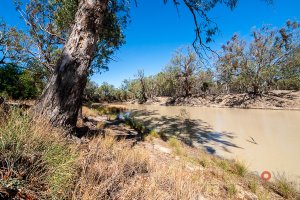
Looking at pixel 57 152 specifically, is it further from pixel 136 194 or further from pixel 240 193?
pixel 240 193

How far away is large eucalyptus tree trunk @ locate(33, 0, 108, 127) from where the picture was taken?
3.13 m

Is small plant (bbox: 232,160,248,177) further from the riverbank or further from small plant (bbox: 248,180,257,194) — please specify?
the riverbank

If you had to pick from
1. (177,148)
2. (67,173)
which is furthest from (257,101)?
(67,173)

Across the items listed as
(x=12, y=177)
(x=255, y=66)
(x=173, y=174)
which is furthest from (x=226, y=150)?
(x=255, y=66)

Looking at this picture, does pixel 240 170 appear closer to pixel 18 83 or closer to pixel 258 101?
pixel 18 83

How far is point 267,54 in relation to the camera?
22484 millimetres

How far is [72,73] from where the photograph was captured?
3.30 m

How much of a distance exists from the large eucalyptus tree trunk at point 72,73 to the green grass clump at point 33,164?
1.23 meters

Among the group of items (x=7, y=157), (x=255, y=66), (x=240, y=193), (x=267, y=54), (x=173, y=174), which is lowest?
(x=240, y=193)

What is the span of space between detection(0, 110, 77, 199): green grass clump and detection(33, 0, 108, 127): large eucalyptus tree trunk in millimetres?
1230

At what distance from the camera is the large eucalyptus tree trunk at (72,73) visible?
313cm

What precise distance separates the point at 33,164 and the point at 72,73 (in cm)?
209

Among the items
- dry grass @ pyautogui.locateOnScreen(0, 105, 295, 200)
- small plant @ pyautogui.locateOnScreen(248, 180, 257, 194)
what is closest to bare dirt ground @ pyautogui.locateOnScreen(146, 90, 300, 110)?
small plant @ pyautogui.locateOnScreen(248, 180, 257, 194)

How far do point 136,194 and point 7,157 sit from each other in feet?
4.14
